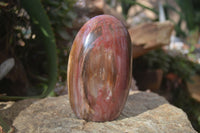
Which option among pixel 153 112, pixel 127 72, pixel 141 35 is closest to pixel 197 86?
pixel 141 35

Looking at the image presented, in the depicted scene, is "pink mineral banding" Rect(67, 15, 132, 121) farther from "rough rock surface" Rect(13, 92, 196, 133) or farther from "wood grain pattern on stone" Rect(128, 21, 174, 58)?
"wood grain pattern on stone" Rect(128, 21, 174, 58)

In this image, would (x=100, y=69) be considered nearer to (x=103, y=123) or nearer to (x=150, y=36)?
(x=103, y=123)

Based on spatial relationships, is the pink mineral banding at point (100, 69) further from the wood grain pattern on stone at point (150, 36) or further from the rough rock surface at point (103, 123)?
the wood grain pattern on stone at point (150, 36)

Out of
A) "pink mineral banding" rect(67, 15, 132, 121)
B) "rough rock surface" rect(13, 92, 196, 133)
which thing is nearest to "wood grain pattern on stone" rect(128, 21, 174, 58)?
"rough rock surface" rect(13, 92, 196, 133)

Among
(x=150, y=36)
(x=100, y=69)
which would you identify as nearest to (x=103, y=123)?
(x=100, y=69)

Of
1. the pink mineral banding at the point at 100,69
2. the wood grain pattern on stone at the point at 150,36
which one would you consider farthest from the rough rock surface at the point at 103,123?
the wood grain pattern on stone at the point at 150,36
